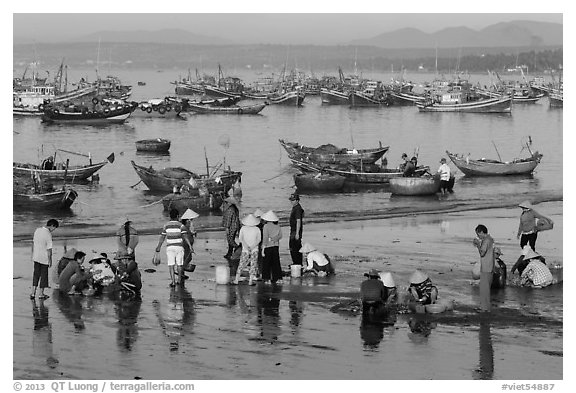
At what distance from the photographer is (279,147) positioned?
68.8 m

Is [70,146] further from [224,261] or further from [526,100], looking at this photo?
[526,100]

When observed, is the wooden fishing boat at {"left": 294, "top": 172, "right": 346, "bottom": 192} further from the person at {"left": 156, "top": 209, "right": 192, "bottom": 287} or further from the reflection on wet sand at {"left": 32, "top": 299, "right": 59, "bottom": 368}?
the reflection on wet sand at {"left": 32, "top": 299, "right": 59, "bottom": 368}

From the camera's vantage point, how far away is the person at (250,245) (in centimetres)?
1881

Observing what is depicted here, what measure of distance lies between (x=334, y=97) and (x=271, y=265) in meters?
106

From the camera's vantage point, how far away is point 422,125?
3671 inches

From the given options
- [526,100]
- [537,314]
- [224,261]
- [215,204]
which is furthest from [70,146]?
[526,100]

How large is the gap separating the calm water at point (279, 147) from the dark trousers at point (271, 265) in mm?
11597

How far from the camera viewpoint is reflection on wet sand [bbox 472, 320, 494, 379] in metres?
13.7

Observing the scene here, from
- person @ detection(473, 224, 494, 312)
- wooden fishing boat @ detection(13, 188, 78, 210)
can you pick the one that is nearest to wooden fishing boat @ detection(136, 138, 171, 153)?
wooden fishing boat @ detection(13, 188, 78, 210)

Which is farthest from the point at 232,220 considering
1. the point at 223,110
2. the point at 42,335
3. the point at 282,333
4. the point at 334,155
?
the point at 223,110

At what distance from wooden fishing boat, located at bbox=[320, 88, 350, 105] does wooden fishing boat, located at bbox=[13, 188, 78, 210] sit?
89142 millimetres

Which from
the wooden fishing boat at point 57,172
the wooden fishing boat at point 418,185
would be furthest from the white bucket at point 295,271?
the wooden fishing boat at point 57,172

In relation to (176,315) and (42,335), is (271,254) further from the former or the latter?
(42,335)

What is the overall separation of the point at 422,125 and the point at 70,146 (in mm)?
32796
